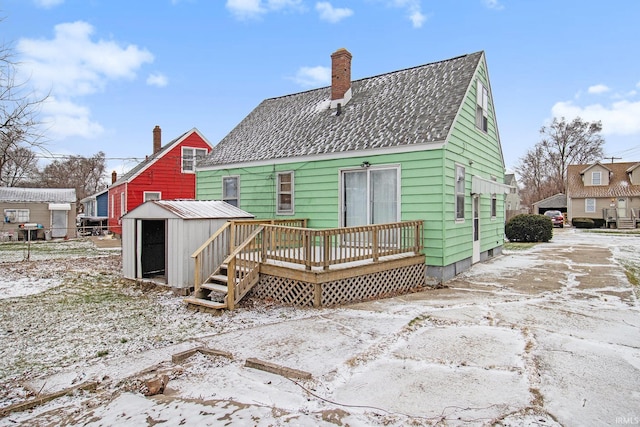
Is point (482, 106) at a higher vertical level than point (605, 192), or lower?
higher

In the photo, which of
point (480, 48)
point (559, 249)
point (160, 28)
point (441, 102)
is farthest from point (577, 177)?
point (160, 28)

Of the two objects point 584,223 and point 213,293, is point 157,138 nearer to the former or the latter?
point 213,293

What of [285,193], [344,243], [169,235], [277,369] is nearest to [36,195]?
[285,193]

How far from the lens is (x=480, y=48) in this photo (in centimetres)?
1139

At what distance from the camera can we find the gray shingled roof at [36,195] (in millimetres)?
24609

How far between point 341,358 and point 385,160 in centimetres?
593

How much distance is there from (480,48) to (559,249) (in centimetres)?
964

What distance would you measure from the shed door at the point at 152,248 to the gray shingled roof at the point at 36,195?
20.0 m

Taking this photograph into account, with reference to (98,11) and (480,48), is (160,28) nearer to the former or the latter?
(98,11)

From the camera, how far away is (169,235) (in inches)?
343

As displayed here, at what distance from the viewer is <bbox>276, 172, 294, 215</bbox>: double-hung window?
11336 millimetres

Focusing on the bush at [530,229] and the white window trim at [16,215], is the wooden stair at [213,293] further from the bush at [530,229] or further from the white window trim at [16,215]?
the white window trim at [16,215]

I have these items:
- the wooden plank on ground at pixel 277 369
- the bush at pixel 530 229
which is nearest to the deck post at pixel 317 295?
the wooden plank on ground at pixel 277 369

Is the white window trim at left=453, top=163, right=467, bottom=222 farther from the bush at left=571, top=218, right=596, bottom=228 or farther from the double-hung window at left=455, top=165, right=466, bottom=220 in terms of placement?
the bush at left=571, top=218, right=596, bottom=228
